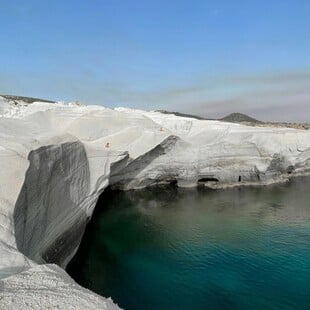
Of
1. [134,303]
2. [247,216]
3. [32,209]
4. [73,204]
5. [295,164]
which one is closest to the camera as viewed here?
[32,209]

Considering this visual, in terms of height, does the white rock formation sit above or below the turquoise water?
above

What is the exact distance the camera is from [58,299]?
5.95 m

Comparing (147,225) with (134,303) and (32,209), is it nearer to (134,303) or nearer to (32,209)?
(134,303)

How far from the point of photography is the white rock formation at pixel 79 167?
7.07m

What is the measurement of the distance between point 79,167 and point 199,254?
25.0 feet

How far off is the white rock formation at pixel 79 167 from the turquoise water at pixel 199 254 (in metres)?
2.67

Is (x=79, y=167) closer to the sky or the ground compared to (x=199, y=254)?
closer to the sky

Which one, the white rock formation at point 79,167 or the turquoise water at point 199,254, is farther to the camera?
the turquoise water at point 199,254

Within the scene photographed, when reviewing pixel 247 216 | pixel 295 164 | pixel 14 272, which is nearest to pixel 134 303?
pixel 14 272

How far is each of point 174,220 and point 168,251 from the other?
21.5 feet

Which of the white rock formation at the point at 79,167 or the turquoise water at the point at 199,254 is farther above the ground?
the white rock formation at the point at 79,167

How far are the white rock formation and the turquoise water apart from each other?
2670 mm

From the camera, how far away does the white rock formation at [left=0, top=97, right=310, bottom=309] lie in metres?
7.07

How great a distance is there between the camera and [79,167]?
68.6ft
